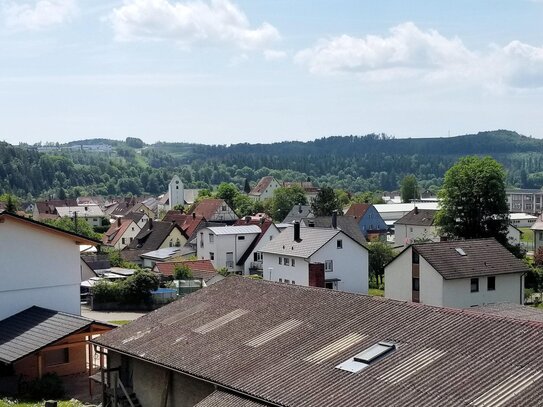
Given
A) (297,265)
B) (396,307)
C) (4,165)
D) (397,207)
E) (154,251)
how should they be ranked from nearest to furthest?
(396,307)
(297,265)
(154,251)
(397,207)
(4,165)

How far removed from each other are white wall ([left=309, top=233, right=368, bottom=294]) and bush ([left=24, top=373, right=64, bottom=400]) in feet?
85.6

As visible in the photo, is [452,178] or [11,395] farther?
[452,178]

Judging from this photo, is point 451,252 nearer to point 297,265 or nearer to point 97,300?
point 297,265

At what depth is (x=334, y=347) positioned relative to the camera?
16.4 metres

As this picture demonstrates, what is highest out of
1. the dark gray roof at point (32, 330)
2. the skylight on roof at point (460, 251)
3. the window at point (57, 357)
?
the skylight on roof at point (460, 251)

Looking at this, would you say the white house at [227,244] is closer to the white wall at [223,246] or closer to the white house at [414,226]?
the white wall at [223,246]

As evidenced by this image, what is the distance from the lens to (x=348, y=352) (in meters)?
16.0

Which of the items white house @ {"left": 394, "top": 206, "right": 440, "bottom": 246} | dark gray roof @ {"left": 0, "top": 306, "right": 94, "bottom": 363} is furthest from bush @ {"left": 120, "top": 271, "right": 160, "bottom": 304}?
white house @ {"left": 394, "top": 206, "right": 440, "bottom": 246}

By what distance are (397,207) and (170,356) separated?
3923 inches

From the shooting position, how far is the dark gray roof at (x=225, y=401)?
15.2 m

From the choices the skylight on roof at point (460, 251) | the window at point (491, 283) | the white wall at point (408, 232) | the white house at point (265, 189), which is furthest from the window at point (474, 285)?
the white house at point (265, 189)

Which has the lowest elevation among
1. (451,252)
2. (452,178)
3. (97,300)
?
(97,300)

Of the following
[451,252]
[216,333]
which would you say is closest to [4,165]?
[451,252]

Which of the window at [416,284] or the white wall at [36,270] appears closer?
the white wall at [36,270]
